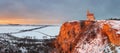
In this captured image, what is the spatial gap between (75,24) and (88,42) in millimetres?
12005

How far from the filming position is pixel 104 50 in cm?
7538

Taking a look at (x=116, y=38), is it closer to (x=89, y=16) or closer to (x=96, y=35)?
(x=96, y=35)

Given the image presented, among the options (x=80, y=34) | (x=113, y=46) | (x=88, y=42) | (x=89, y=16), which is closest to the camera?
(x=113, y=46)

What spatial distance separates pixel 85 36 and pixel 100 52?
9.81 meters

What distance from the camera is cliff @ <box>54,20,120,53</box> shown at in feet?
256

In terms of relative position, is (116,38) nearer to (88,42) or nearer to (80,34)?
(88,42)

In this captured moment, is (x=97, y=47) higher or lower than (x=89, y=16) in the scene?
lower

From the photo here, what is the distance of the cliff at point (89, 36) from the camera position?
3068 inches

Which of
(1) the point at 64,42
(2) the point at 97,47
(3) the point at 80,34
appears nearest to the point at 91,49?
(2) the point at 97,47

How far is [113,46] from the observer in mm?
75188

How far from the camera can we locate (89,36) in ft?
274

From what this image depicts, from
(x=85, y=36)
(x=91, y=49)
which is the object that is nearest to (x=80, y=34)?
(x=85, y=36)

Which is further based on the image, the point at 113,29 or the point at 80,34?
the point at 80,34

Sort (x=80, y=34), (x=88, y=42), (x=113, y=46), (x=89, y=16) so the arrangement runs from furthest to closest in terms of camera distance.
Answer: (x=89, y=16)
(x=80, y=34)
(x=88, y=42)
(x=113, y=46)
